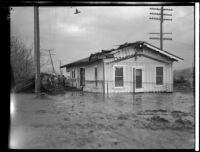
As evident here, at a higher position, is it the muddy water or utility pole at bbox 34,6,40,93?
utility pole at bbox 34,6,40,93

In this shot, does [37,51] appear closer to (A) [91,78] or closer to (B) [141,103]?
(A) [91,78]

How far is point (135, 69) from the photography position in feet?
47.6

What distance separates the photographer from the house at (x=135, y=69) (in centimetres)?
1422

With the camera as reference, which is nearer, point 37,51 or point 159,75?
point 37,51

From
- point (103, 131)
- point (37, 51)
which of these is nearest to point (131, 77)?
point (37, 51)

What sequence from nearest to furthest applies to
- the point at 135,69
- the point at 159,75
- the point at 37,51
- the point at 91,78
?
the point at 37,51, the point at 135,69, the point at 159,75, the point at 91,78

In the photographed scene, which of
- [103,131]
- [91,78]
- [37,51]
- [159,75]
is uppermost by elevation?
[37,51]

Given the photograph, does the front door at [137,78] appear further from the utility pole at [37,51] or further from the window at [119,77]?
the utility pole at [37,51]

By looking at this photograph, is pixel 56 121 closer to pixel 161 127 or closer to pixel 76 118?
pixel 76 118

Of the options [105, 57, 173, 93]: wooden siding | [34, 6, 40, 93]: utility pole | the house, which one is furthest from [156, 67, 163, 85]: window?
[34, 6, 40, 93]: utility pole

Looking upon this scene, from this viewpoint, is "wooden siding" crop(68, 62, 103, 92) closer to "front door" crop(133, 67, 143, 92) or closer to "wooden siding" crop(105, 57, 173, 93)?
"wooden siding" crop(105, 57, 173, 93)

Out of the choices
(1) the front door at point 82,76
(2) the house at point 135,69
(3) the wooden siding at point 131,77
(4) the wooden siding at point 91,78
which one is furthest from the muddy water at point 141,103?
(1) the front door at point 82,76

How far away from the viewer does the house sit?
14220 millimetres

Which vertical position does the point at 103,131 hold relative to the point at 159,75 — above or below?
below
